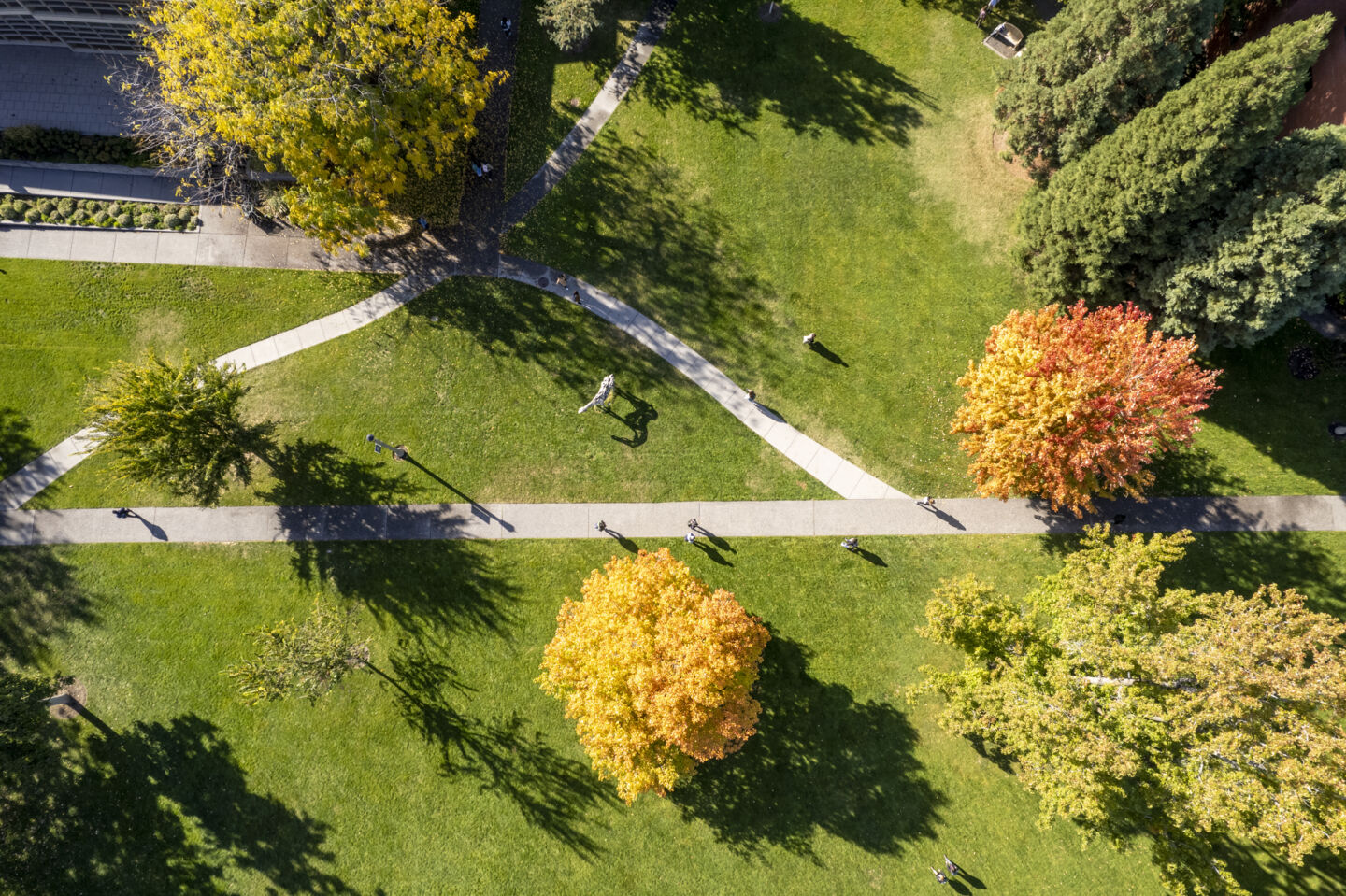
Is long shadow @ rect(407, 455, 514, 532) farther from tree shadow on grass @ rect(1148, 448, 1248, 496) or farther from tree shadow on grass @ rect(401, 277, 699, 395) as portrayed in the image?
tree shadow on grass @ rect(1148, 448, 1248, 496)

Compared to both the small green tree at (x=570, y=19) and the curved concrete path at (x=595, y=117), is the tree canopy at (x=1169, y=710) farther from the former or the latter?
the small green tree at (x=570, y=19)

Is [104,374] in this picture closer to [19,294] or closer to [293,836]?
[19,294]

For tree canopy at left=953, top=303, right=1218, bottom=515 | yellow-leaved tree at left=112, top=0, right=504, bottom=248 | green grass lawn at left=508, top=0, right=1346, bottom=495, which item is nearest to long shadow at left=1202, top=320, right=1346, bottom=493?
green grass lawn at left=508, top=0, right=1346, bottom=495

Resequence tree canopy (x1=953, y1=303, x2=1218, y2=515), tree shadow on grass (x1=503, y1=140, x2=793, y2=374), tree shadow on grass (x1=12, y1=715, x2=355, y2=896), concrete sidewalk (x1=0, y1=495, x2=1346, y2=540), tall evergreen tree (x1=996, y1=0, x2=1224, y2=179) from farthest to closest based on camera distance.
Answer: tree shadow on grass (x1=503, y1=140, x2=793, y2=374) → concrete sidewalk (x1=0, y1=495, x2=1346, y2=540) → tree shadow on grass (x1=12, y1=715, x2=355, y2=896) → tall evergreen tree (x1=996, y1=0, x2=1224, y2=179) → tree canopy (x1=953, y1=303, x2=1218, y2=515)

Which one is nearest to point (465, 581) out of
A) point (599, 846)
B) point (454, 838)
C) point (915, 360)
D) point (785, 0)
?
point (454, 838)

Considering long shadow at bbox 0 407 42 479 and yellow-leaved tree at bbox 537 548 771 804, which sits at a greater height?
yellow-leaved tree at bbox 537 548 771 804
